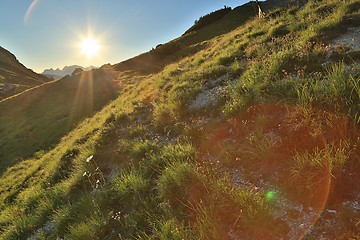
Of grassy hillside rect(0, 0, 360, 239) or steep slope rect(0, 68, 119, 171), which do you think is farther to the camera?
steep slope rect(0, 68, 119, 171)

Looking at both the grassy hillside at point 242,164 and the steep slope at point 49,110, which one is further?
the steep slope at point 49,110

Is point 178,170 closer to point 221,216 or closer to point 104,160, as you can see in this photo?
point 221,216

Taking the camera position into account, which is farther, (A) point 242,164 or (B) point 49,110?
(B) point 49,110

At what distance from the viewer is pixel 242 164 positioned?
6.57 m

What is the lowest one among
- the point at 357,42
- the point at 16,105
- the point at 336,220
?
the point at 336,220

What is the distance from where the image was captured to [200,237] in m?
4.93

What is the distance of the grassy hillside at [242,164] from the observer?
194 inches

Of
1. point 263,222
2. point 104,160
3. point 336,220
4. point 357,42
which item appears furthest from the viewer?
point 104,160

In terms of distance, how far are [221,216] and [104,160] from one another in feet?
22.0

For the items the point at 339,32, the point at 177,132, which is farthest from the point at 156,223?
the point at 339,32

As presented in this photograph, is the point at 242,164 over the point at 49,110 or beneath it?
beneath

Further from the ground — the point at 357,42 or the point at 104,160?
the point at 357,42

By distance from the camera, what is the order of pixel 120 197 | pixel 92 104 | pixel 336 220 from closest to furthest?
pixel 336 220
pixel 120 197
pixel 92 104

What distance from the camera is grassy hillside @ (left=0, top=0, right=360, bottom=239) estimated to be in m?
4.93
